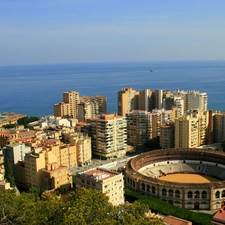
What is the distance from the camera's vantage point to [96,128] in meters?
36.2

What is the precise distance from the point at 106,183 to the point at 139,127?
19.3 metres

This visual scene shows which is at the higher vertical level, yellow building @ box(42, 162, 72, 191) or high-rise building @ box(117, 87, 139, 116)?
high-rise building @ box(117, 87, 139, 116)

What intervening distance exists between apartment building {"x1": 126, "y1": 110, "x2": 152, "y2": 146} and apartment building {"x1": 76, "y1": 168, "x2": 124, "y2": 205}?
58.1 feet

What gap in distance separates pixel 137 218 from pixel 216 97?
230 feet

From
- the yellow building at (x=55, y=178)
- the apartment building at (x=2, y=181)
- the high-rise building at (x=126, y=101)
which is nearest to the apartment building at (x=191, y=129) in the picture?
the yellow building at (x=55, y=178)

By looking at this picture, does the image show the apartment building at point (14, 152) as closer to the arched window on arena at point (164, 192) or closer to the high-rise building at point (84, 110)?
the arched window on arena at point (164, 192)

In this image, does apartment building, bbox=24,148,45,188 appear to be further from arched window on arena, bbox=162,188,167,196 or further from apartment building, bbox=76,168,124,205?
arched window on arena, bbox=162,188,167,196

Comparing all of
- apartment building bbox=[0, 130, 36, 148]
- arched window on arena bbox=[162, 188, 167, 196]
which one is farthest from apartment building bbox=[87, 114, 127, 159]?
arched window on arena bbox=[162, 188, 167, 196]

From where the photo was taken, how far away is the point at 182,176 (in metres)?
32.0

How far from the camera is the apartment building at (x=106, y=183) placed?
21.2 m

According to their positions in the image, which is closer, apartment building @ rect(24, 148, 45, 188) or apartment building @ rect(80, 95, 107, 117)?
apartment building @ rect(24, 148, 45, 188)

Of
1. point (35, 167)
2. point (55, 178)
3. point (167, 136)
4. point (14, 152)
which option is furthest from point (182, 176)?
point (14, 152)

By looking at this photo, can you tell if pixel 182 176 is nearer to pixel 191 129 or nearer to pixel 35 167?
pixel 191 129

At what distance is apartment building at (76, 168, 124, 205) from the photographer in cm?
2117
